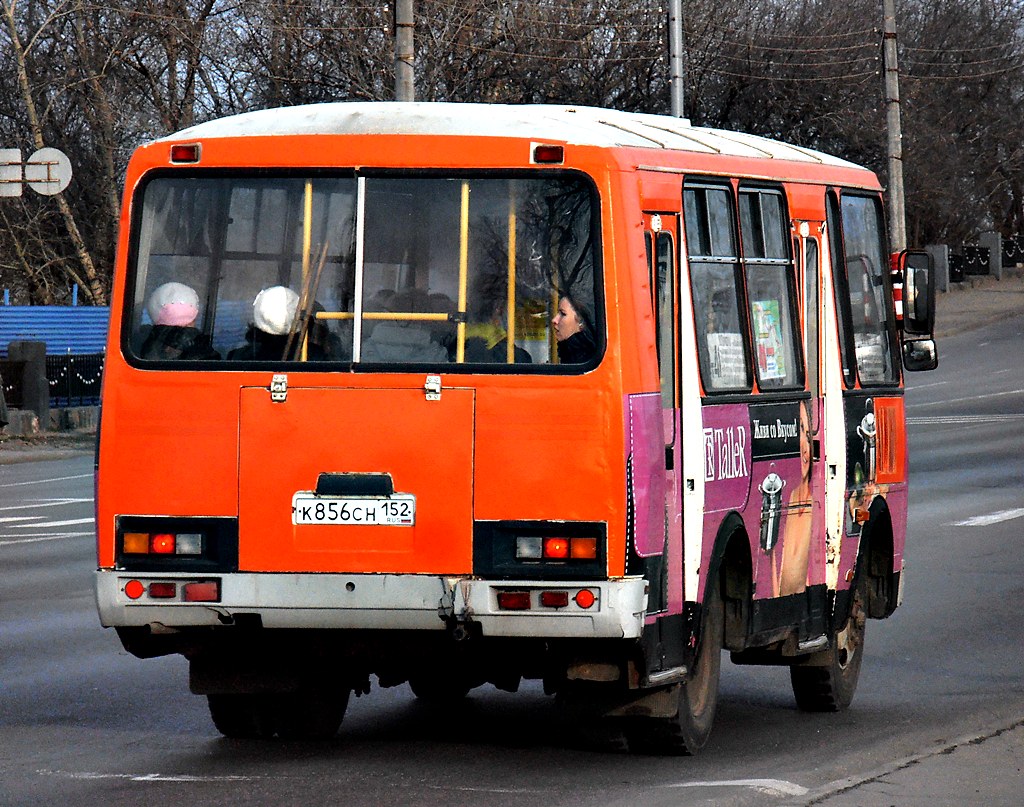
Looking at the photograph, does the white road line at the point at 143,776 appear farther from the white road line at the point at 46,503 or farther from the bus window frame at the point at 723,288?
the white road line at the point at 46,503

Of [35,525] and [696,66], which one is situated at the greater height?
[696,66]

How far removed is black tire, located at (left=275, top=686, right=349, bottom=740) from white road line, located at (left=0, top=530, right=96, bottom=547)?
9.74m

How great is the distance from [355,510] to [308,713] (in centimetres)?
149

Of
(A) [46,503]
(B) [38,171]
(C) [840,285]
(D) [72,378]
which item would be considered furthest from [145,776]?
(D) [72,378]

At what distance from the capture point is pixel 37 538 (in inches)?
733

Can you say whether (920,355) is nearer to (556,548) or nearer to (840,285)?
(840,285)

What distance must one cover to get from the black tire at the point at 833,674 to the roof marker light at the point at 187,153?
3875 millimetres

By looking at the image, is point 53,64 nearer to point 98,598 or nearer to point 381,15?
point 381,15

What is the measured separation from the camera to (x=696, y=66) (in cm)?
5384

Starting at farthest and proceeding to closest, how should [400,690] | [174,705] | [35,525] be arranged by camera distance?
[35,525] → [400,690] → [174,705]

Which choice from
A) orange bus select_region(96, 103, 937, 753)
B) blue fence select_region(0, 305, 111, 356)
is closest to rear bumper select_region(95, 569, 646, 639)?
orange bus select_region(96, 103, 937, 753)

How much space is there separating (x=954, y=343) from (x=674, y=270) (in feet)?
136

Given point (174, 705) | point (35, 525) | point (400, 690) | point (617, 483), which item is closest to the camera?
point (617, 483)

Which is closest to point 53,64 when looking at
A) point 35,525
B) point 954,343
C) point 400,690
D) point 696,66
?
point 696,66
